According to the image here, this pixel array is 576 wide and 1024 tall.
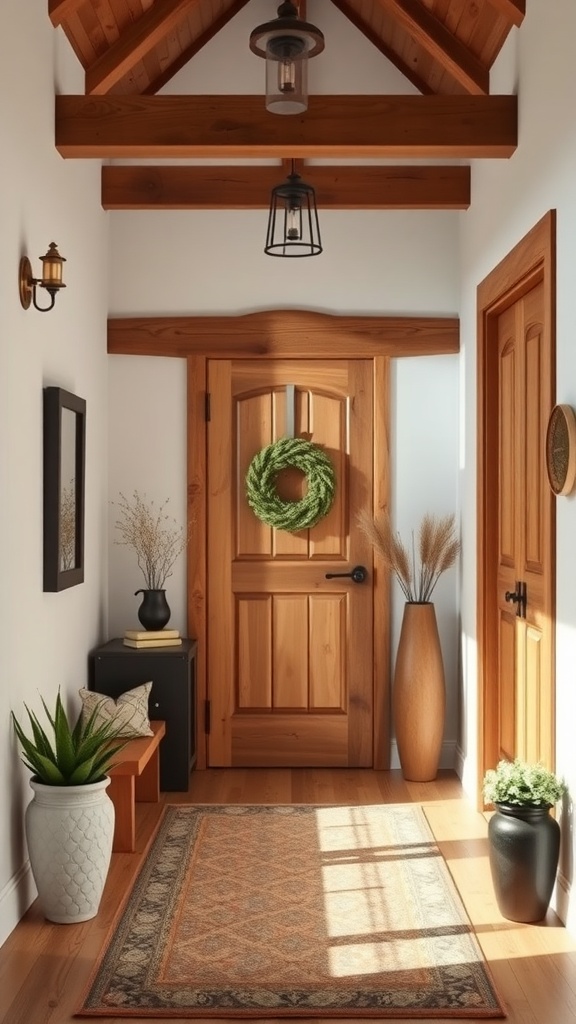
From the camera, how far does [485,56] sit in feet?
15.9

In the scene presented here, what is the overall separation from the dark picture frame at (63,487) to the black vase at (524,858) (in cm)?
181

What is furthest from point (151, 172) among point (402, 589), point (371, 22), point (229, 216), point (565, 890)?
point (565, 890)

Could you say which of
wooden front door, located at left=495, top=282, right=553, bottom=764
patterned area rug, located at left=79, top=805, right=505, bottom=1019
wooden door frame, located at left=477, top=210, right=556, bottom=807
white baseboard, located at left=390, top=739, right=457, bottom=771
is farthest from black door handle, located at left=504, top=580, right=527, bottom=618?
white baseboard, located at left=390, top=739, right=457, bottom=771

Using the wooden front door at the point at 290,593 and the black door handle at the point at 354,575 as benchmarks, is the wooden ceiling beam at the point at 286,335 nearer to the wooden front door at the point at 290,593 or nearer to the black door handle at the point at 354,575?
the wooden front door at the point at 290,593

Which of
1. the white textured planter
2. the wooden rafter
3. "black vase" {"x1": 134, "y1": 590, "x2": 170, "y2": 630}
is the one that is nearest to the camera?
the white textured planter

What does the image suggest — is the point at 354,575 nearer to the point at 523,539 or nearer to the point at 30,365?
the point at 523,539

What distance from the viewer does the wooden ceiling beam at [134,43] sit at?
4.85m

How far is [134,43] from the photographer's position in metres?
4.88

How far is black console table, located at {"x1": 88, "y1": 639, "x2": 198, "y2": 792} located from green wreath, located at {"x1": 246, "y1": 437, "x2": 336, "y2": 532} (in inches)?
32.4

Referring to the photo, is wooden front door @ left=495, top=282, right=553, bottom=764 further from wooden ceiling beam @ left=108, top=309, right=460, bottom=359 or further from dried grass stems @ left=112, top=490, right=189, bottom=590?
dried grass stems @ left=112, top=490, right=189, bottom=590

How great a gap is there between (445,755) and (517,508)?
176 centimetres

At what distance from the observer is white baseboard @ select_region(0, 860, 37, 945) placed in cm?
355

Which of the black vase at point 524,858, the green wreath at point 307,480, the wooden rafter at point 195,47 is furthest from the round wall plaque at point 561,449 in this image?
the wooden rafter at point 195,47

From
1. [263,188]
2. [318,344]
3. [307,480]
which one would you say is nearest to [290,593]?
[307,480]
